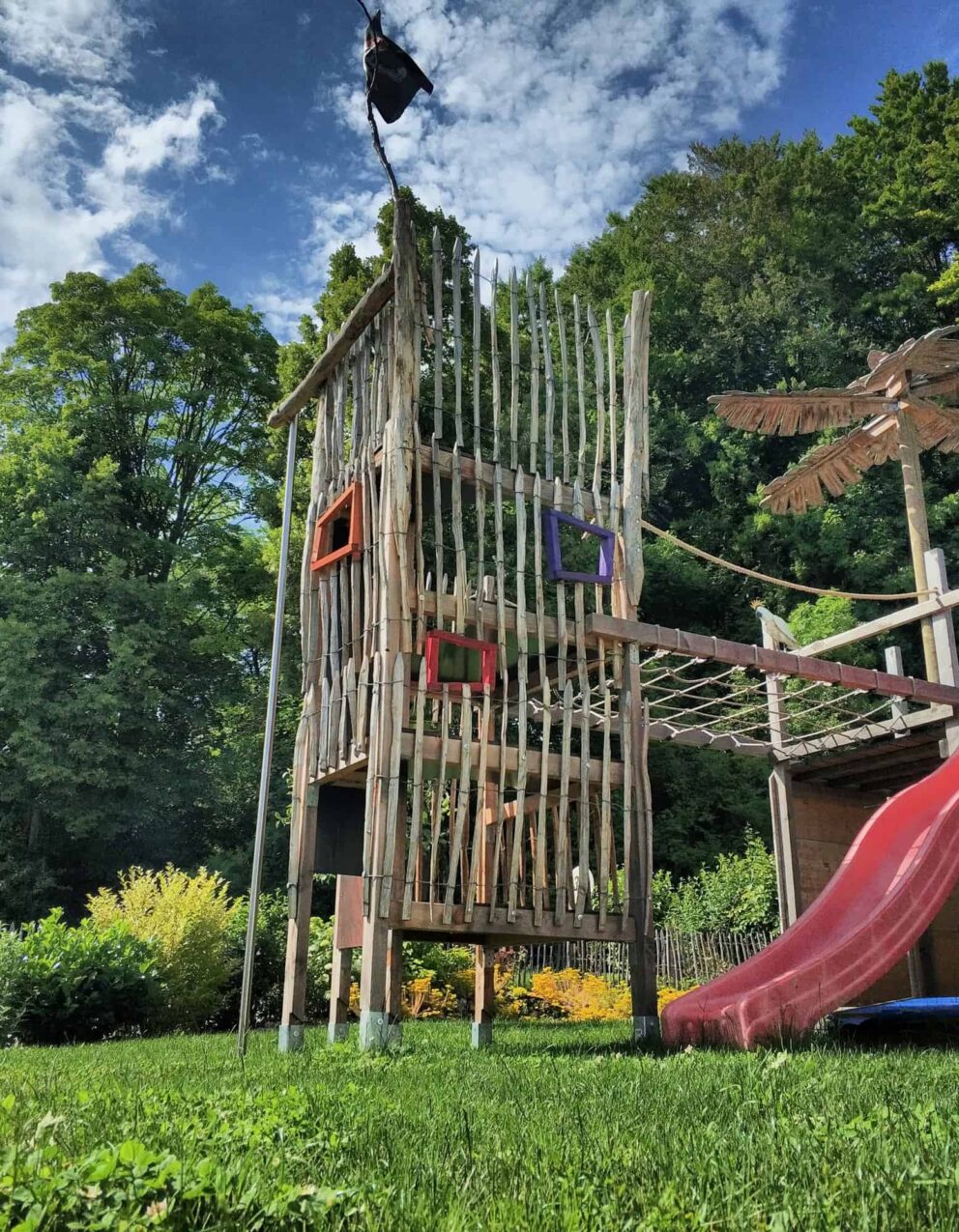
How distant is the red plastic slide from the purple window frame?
8.44 feet

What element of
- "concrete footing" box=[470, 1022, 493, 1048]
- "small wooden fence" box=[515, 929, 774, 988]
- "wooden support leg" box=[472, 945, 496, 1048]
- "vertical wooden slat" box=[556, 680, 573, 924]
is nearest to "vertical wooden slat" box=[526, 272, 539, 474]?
"vertical wooden slat" box=[556, 680, 573, 924]

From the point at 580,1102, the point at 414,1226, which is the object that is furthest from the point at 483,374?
the point at 414,1226

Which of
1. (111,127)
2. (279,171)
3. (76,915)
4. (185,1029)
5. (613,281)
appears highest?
(613,281)

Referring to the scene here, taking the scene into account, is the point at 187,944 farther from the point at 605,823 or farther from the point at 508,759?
the point at 605,823

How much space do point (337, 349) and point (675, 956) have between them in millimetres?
9634

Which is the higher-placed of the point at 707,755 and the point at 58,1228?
the point at 707,755

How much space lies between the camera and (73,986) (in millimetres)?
8938

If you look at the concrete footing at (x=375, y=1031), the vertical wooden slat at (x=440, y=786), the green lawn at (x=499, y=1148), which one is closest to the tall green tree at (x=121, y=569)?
the vertical wooden slat at (x=440, y=786)

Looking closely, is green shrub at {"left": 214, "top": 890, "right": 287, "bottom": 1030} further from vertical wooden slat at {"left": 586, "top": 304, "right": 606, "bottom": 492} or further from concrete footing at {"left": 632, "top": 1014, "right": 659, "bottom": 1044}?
vertical wooden slat at {"left": 586, "top": 304, "right": 606, "bottom": 492}

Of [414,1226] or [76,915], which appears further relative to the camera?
[76,915]

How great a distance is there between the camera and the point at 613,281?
86.6 ft

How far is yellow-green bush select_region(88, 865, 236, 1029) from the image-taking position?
404 inches

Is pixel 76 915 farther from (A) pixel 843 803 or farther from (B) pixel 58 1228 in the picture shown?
(B) pixel 58 1228

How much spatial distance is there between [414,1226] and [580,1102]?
1.64m
